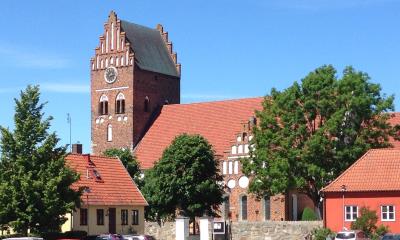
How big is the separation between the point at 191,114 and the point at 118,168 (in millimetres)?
32265

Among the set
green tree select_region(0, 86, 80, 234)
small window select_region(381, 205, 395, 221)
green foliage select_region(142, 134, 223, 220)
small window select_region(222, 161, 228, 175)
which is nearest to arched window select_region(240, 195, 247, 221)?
small window select_region(222, 161, 228, 175)

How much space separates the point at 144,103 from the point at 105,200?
40062mm

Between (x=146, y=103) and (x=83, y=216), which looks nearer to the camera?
(x=83, y=216)

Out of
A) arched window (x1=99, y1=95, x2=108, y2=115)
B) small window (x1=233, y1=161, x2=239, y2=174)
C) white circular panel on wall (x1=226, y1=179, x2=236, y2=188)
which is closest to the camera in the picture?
small window (x1=233, y1=161, x2=239, y2=174)

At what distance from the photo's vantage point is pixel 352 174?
203 feet

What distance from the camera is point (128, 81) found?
102m

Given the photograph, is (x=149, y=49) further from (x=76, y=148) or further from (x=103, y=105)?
(x=76, y=148)

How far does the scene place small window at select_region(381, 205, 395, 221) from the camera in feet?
196

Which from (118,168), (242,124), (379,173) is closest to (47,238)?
(118,168)

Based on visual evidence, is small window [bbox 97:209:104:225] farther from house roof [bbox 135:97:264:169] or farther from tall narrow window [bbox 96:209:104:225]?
house roof [bbox 135:97:264:169]

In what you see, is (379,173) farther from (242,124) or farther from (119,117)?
(119,117)

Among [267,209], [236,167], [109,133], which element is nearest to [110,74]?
[109,133]

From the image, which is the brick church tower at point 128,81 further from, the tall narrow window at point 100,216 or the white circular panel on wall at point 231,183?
the tall narrow window at point 100,216

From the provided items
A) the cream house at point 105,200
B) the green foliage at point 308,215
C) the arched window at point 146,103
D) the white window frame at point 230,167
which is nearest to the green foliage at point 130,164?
the white window frame at point 230,167
